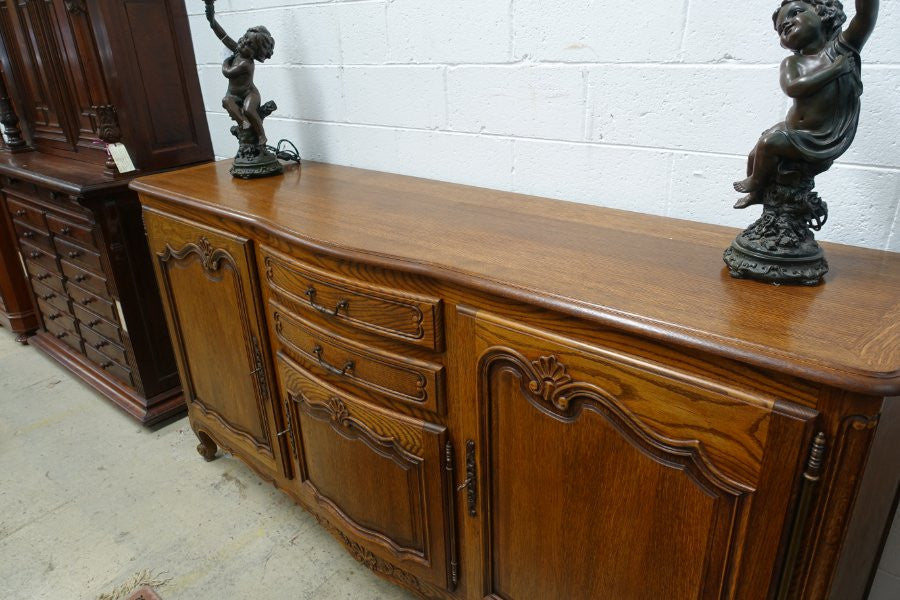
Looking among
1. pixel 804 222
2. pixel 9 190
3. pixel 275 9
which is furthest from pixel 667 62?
pixel 9 190

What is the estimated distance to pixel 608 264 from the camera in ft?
3.30

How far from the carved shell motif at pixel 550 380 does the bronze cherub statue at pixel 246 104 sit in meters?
1.16

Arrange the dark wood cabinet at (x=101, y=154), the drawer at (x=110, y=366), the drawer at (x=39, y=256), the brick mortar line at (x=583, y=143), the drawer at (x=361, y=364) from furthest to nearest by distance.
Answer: the drawer at (x=39, y=256) < the drawer at (x=110, y=366) < the dark wood cabinet at (x=101, y=154) < the drawer at (x=361, y=364) < the brick mortar line at (x=583, y=143)

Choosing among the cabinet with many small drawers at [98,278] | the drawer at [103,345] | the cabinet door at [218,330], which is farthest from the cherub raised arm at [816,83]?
the drawer at [103,345]

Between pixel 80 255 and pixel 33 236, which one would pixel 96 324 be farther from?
pixel 33 236

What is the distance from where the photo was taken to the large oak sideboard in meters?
Result: 0.75

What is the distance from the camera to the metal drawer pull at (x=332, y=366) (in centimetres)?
128

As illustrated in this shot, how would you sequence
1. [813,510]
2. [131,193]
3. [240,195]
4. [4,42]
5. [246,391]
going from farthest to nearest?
[4,42] → [131,193] → [246,391] → [240,195] → [813,510]

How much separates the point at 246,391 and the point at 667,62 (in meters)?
1.36

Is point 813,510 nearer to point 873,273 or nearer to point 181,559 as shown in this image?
point 873,273

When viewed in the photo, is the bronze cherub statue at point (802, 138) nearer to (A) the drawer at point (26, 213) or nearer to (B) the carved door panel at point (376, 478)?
(B) the carved door panel at point (376, 478)

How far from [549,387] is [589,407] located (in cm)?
7

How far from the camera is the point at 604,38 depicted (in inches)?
50.0

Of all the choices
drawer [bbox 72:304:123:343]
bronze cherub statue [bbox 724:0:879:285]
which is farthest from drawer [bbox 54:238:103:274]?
bronze cherub statue [bbox 724:0:879:285]
